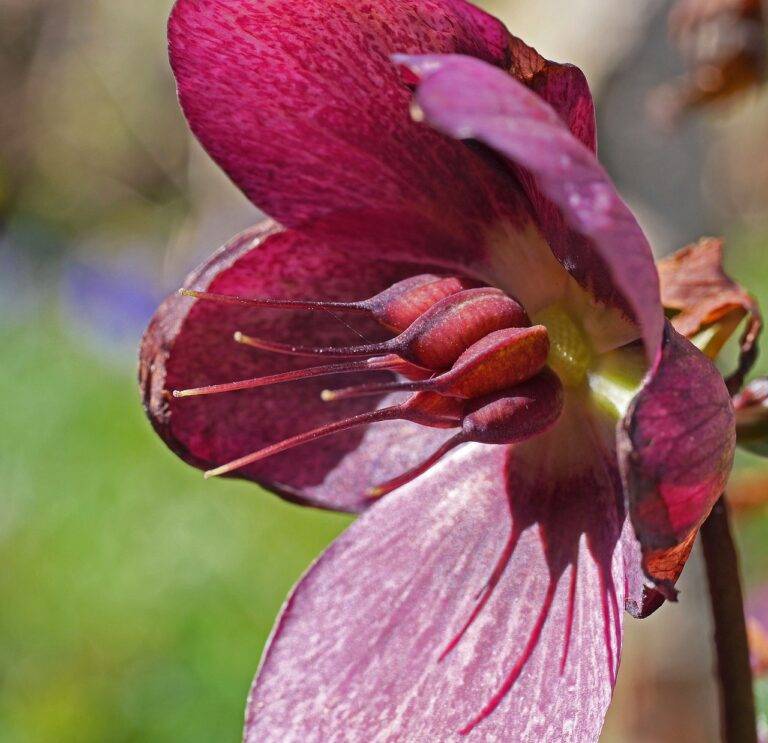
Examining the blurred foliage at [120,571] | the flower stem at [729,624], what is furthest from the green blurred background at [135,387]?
the flower stem at [729,624]

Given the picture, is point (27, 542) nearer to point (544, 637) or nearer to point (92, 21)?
point (544, 637)

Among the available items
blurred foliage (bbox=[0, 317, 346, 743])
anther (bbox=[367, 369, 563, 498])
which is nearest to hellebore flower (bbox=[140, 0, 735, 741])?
anther (bbox=[367, 369, 563, 498])

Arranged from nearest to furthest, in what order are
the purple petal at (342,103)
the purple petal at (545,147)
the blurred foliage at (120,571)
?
1. the purple petal at (545,147)
2. the purple petal at (342,103)
3. the blurred foliage at (120,571)

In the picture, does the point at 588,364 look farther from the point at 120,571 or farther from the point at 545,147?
the point at 120,571

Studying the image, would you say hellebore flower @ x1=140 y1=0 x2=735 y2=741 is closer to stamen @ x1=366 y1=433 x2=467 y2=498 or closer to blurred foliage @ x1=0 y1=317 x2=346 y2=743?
stamen @ x1=366 y1=433 x2=467 y2=498

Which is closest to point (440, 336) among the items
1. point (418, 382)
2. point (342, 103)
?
point (418, 382)

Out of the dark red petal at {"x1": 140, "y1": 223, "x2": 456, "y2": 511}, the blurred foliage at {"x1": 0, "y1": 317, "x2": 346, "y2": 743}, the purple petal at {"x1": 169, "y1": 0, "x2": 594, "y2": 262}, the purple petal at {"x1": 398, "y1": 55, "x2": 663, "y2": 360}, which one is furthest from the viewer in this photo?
the blurred foliage at {"x1": 0, "y1": 317, "x2": 346, "y2": 743}

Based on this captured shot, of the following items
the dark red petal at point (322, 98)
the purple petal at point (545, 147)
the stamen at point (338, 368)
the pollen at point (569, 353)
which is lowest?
the stamen at point (338, 368)

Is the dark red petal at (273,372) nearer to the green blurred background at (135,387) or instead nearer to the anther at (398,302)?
the anther at (398,302)
